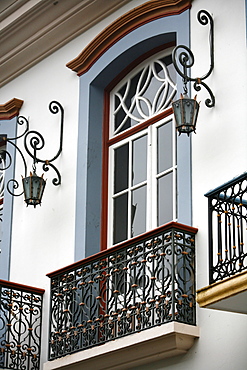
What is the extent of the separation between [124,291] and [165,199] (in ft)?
4.13

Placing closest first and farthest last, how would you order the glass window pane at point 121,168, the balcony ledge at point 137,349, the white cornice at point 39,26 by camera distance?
the balcony ledge at point 137,349
the glass window pane at point 121,168
the white cornice at point 39,26

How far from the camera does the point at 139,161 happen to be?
10.9 metres

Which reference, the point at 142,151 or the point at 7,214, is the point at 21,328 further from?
the point at 142,151

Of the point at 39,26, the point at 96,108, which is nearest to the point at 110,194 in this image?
the point at 96,108

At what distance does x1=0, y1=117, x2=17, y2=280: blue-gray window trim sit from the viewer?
39.1 ft

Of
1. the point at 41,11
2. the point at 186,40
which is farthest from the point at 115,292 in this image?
the point at 41,11

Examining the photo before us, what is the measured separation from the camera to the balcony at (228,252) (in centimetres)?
793

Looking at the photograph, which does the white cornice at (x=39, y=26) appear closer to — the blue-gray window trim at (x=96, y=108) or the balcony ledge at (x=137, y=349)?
the blue-gray window trim at (x=96, y=108)

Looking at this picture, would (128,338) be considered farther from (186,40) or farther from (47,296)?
(186,40)

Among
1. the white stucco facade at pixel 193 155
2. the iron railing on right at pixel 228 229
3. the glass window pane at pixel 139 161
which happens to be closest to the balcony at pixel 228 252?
the iron railing on right at pixel 228 229

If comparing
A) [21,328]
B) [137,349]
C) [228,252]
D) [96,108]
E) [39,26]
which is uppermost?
[39,26]

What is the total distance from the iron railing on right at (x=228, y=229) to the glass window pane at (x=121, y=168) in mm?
2143

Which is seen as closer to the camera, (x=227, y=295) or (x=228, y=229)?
(x=227, y=295)

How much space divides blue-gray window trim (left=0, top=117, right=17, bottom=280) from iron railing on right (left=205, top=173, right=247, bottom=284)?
3.68m
